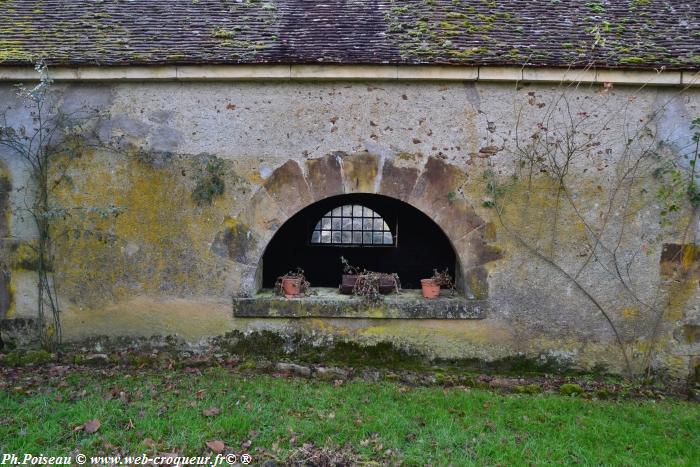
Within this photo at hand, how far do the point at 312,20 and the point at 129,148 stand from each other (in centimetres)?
254

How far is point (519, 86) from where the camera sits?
17.7ft

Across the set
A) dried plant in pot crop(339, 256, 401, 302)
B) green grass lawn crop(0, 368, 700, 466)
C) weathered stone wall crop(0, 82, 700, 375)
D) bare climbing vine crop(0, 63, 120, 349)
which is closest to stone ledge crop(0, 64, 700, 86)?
weathered stone wall crop(0, 82, 700, 375)

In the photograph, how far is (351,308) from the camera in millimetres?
5586

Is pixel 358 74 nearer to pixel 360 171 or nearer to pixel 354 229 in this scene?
pixel 360 171

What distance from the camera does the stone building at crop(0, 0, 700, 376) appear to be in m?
5.39

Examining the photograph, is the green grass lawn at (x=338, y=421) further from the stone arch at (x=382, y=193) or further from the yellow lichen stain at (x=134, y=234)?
the stone arch at (x=382, y=193)

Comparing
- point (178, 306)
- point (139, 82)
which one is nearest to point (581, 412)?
point (178, 306)

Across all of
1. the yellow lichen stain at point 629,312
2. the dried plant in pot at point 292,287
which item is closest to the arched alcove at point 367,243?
the dried plant in pot at point 292,287

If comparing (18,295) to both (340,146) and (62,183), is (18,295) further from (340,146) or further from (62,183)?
(340,146)

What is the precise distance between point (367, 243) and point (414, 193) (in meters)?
3.41

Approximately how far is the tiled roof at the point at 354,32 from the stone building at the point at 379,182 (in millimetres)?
50

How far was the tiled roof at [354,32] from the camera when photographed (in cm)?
534

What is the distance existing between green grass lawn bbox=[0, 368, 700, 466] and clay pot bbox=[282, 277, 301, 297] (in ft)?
3.10

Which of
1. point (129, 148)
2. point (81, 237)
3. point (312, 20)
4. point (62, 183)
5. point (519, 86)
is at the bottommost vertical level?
point (81, 237)
